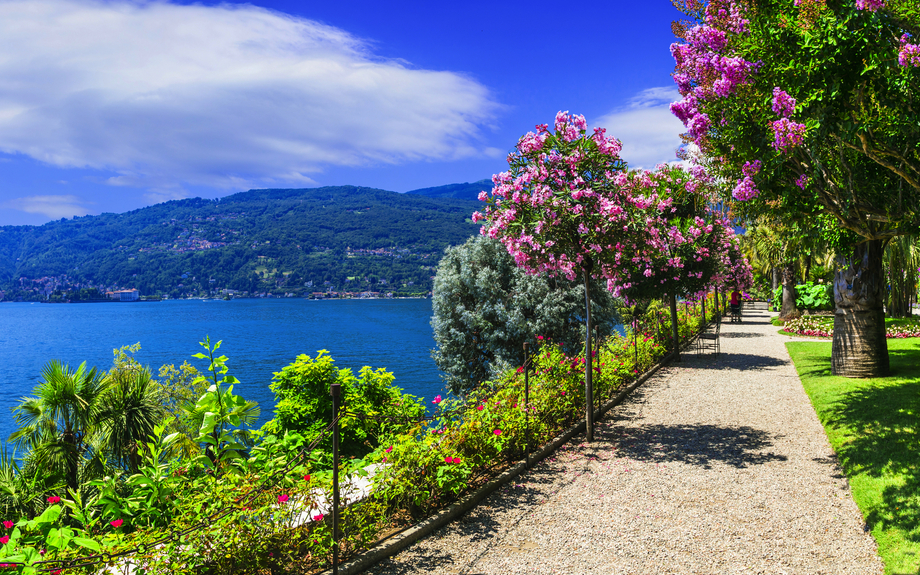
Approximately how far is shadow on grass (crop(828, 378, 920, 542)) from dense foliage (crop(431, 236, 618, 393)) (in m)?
9.36

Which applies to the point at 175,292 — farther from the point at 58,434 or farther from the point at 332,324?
the point at 58,434

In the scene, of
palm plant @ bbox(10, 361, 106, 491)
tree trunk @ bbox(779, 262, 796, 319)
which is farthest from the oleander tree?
tree trunk @ bbox(779, 262, 796, 319)

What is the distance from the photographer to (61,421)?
7.83 meters

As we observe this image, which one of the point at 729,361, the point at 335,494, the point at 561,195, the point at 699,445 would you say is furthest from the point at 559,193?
the point at 729,361

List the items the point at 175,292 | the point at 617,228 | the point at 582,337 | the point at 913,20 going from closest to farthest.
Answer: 1. the point at 913,20
2. the point at 617,228
3. the point at 582,337
4. the point at 175,292

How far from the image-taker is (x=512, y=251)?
24.6 feet

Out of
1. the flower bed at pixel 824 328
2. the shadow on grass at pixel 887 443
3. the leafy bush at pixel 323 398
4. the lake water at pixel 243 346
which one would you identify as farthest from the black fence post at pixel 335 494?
the lake water at pixel 243 346

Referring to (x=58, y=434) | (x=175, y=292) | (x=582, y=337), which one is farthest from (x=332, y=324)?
(x=175, y=292)

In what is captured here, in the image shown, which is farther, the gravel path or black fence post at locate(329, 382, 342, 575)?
the gravel path

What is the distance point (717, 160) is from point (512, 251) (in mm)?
4709

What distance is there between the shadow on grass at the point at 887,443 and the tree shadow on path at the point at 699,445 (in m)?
0.96

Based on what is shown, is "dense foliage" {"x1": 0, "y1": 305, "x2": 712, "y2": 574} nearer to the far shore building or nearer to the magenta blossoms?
the magenta blossoms

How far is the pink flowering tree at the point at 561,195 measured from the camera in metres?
6.96

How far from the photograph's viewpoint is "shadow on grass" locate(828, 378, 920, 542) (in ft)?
16.0
